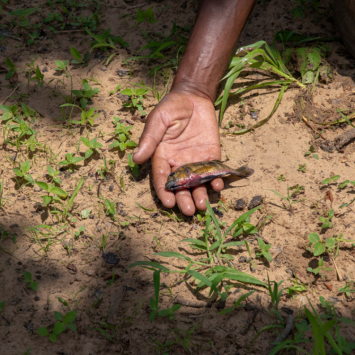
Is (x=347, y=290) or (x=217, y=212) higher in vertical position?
(x=347, y=290)

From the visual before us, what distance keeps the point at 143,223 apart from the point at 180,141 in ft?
3.28

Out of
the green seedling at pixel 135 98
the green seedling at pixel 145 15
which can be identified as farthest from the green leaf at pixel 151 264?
the green seedling at pixel 145 15

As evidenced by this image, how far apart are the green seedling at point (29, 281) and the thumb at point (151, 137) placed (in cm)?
131

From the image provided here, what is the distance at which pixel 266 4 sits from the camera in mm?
Answer: 4590

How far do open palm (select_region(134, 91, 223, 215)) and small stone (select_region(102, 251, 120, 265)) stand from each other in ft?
2.09

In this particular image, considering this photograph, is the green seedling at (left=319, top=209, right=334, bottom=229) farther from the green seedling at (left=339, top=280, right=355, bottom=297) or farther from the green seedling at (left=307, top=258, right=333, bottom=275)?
the green seedling at (left=339, top=280, right=355, bottom=297)

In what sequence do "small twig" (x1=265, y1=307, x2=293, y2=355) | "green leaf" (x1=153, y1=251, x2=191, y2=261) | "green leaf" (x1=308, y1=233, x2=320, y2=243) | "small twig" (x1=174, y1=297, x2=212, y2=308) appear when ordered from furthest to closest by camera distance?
"green leaf" (x1=308, y1=233, x2=320, y2=243)
"green leaf" (x1=153, y1=251, x2=191, y2=261)
"small twig" (x1=174, y1=297, x2=212, y2=308)
"small twig" (x1=265, y1=307, x2=293, y2=355)

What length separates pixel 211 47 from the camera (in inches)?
149

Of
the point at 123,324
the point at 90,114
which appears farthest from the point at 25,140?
the point at 123,324

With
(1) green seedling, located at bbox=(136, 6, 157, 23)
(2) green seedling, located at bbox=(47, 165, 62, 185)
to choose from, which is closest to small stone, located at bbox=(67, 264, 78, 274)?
(2) green seedling, located at bbox=(47, 165, 62, 185)

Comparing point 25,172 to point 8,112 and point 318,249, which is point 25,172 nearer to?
point 8,112

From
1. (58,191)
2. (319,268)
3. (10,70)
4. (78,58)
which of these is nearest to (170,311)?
(319,268)

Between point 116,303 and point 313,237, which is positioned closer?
point 116,303

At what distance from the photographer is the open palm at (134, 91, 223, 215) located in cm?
305
